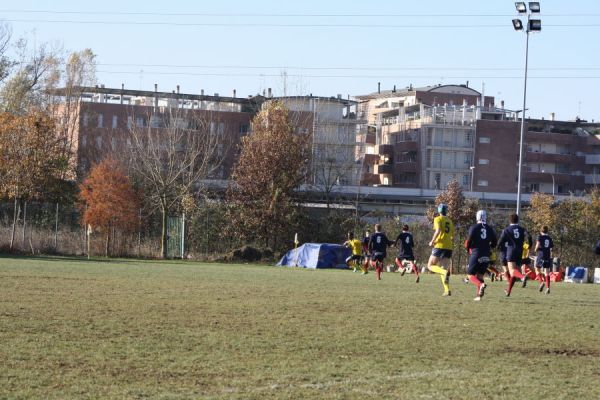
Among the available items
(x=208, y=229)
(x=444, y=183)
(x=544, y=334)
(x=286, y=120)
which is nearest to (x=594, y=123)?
(x=444, y=183)

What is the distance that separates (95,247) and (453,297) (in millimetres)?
29905

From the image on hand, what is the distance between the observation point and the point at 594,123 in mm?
113812

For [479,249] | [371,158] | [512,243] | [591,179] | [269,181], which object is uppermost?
[371,158]

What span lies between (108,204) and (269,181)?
431 inches

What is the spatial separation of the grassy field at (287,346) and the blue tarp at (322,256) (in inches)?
1004

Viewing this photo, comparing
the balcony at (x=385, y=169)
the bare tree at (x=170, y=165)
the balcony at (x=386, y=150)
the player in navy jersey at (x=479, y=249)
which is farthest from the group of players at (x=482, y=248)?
the balcony at (x=386, y=150)

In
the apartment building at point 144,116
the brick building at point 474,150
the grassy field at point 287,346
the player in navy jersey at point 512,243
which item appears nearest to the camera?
the grassy field at point 287,346

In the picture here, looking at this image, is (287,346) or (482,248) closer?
(287,346)

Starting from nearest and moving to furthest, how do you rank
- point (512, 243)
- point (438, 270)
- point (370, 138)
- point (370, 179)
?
point (438, 270) < point (512, 243) < point (370, 179) < point (370, 138)

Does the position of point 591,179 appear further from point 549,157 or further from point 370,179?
point 370,179

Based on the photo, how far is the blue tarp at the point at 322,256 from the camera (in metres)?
47.5

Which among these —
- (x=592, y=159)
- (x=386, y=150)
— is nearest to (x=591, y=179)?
(x=592, y=159)

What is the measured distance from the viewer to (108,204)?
4978cm

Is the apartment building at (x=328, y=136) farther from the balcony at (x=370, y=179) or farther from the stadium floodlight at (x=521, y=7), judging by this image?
the stadium floodlight at (x=521, y=7)
